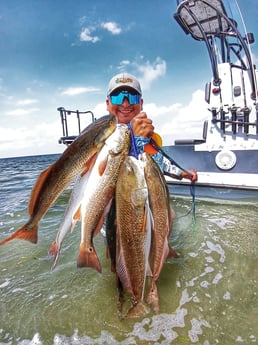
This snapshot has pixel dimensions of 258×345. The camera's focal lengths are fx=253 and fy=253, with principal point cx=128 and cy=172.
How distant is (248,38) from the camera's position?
9.49m

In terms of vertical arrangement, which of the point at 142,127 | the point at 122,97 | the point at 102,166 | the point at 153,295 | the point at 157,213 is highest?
the point at 122,97

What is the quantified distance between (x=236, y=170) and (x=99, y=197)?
732 cm

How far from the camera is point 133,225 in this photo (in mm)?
2594

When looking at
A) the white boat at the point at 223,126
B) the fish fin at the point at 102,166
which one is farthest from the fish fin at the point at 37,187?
the white boat at the point at 223,126

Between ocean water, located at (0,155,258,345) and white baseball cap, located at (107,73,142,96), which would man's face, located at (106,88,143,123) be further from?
ocean water, located at (0,155,258,345)

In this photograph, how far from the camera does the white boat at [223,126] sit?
8.70m

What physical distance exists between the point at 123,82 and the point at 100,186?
198 centimetres

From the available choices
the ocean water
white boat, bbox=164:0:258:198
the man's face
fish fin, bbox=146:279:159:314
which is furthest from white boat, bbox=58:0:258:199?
fish fin, bbox=146:279:159:314

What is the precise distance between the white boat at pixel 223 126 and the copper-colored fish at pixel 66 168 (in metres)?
7.16

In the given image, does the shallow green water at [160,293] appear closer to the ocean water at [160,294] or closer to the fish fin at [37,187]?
the ocean water at [160,294]

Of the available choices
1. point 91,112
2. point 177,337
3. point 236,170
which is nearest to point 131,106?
point 177,337

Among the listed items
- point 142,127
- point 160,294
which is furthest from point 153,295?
point 142,127

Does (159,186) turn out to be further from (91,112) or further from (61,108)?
(91,112)

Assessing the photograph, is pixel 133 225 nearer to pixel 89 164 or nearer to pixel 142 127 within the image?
pixel 89 164
